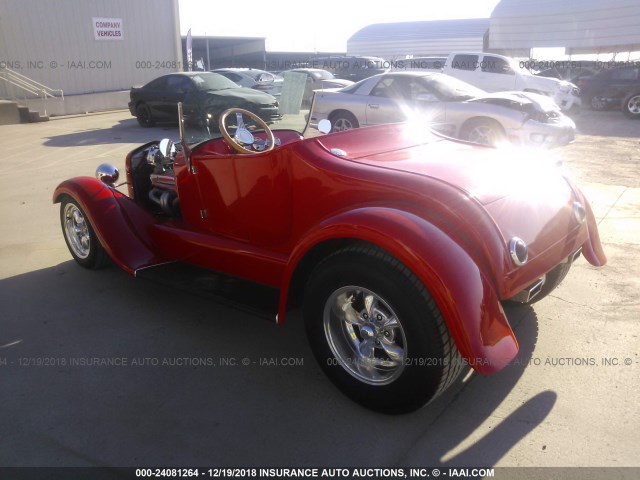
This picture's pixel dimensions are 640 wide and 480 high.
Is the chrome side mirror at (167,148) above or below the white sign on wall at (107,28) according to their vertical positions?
below

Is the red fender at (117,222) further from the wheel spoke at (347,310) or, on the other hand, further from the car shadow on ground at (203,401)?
the wheel spoke at (347,310)

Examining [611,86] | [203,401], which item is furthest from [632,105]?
[203,401]

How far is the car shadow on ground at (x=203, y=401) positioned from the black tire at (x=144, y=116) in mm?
11230

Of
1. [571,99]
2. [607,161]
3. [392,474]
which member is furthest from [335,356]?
[571,99]

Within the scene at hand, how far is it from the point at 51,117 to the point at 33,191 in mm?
11363

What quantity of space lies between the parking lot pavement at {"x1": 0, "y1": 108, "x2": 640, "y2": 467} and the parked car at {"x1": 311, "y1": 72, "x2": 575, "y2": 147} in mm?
4703

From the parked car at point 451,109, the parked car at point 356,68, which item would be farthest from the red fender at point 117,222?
the parked car at point 356,68

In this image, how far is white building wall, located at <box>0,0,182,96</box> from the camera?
17.1 m

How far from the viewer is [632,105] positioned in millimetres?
15148

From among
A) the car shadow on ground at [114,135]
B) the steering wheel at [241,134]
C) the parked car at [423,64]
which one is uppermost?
the steering wheel at [241,134]

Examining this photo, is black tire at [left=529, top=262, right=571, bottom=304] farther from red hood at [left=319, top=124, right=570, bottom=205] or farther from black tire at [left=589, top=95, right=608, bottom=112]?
black tire at [left=589, top=95, right=608, bottom=112]

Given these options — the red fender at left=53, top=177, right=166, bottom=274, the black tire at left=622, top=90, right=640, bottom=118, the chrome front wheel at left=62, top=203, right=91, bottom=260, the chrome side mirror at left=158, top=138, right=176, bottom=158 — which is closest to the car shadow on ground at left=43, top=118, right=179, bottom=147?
the chrome front wheel at left=62, top=203, right=91, bottom=260

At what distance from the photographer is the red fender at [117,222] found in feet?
12.8

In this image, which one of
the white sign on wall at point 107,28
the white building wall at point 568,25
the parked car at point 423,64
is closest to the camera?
the parked car at point 423,64
